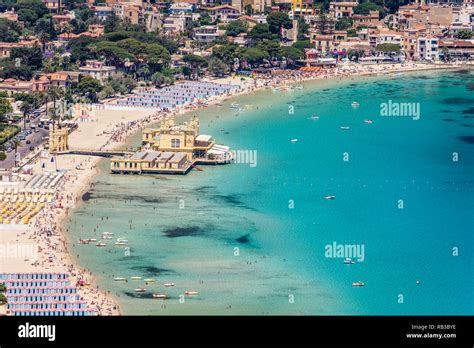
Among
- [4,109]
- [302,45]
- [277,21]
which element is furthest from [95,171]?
[277,21]

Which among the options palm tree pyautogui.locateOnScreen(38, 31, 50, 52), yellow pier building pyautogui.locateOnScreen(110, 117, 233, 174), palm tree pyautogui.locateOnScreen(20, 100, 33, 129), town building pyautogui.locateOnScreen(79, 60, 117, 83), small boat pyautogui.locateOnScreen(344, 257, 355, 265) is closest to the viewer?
small boat pyautogui.locateOnScreen(344, 257, 355, 265)

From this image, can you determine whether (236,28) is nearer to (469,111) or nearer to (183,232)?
(469,111)

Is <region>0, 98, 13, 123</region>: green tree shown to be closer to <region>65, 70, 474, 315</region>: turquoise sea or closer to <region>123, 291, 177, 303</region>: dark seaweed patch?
<region>65, 70, 474, 315</region>: turquoise sea

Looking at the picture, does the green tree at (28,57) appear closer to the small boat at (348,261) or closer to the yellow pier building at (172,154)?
the yellow pier building at (172,154)

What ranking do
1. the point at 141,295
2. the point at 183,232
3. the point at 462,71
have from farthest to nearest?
the point at 462,71 → the point at 183,232 → the point at 141,295

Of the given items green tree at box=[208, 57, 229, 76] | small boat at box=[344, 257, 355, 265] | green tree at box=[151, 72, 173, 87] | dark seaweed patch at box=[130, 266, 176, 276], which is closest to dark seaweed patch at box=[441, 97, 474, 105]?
green tree at box=[208, 57, 229, 76]
